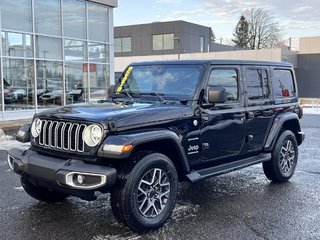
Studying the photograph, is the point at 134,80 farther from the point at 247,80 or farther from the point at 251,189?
the point at 251,189

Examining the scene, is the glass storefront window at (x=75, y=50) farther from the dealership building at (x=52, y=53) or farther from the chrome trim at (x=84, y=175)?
the chrome trim at (x=84, y=175)

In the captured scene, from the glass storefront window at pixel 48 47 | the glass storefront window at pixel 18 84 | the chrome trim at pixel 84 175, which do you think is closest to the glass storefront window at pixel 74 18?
the glass storefront window at pixel 48 47

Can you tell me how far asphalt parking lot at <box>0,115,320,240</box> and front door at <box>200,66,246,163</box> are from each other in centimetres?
68

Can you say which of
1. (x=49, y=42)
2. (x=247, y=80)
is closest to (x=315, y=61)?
(x=49, y=42)

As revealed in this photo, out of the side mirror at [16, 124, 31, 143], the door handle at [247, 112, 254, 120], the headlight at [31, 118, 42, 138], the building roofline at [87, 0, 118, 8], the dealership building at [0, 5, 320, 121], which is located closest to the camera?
the headlight at [31, 118, 42, 138]

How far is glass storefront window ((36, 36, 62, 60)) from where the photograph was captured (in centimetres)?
1659

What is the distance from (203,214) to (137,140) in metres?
1.49

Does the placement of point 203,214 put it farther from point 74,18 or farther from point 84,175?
point 74,18

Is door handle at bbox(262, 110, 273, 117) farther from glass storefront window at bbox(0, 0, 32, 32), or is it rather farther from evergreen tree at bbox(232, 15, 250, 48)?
evergreen tree at bbox(232, 15, 250, 48)

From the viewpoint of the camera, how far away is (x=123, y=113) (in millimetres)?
4305

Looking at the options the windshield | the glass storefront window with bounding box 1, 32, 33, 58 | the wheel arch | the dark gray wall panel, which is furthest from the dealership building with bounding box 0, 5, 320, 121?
the dark gray wall panel

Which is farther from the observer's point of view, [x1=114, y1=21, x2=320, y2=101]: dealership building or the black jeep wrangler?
[x1=114, y1=21, x2=320, y2=101]: dealership building

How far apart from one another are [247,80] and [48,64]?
12.6 metres

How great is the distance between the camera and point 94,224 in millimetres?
4547
